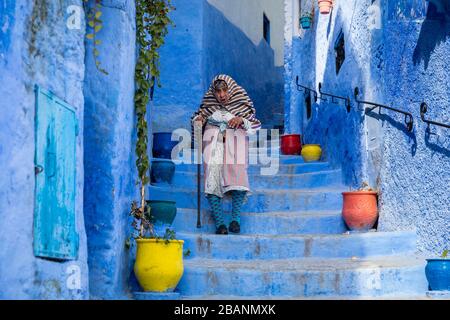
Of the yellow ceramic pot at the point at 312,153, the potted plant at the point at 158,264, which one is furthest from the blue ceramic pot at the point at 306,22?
the potted plant at the point at 158,264

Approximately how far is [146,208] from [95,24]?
5.15 feet

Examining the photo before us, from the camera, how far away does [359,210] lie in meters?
6.91

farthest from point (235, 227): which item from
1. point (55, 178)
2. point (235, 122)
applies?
point (55, 178)

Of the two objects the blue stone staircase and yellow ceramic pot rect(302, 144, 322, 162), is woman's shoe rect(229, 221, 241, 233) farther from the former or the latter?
yellow ceramic pot rect(302, 144, 322, 162)

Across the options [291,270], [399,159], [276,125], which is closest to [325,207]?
[399,159]

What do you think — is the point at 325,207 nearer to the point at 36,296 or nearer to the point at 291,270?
the point at 291,270

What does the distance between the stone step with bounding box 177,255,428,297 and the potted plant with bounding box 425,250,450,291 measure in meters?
0.23

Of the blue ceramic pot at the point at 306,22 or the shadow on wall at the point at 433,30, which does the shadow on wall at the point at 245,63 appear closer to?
the blue ceramic pot at the point at 306,22

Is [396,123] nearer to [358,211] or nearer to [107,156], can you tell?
[358,211]

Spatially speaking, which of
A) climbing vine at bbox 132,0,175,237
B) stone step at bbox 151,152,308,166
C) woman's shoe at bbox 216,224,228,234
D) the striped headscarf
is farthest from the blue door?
stone step at bbox 151,152,308,166

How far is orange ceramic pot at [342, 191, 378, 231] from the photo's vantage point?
6887mm

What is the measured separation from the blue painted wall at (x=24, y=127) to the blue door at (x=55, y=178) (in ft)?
0.23

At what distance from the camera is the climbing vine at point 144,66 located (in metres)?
6.07
